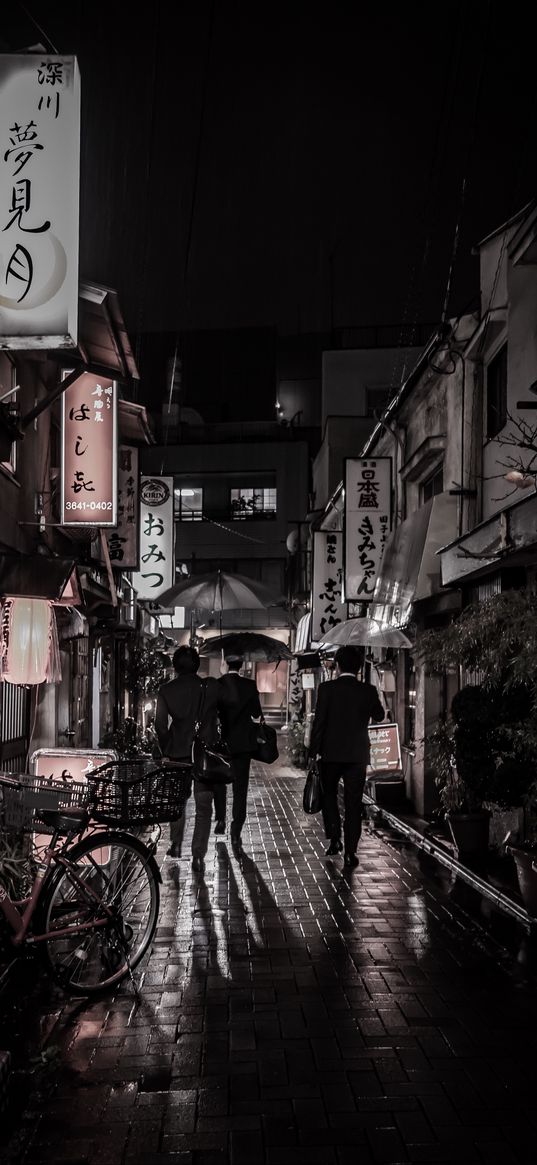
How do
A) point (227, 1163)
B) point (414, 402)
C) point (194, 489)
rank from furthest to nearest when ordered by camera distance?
point (194, 489), point (414, 402), point (227, 1163)

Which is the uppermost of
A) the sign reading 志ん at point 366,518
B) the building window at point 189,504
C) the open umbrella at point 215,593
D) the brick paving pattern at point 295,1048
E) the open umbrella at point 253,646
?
the building window at point 189,504

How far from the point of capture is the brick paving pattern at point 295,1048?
4.19 meters

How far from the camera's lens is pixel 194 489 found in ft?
152

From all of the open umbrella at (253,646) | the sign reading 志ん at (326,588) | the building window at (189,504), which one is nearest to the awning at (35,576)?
the open umbrella at (253,646)

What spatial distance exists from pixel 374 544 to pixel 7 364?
27.2ft

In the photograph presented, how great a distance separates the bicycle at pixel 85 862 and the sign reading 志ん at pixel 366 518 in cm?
1128

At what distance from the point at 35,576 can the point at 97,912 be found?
4.61 metres

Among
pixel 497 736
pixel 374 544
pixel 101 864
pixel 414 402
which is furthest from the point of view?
pixel 374 544

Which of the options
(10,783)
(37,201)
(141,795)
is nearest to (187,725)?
(141,795)

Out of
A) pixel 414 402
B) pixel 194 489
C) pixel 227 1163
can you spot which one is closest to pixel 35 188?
pixel 227 1163

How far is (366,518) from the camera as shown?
17.3 meters

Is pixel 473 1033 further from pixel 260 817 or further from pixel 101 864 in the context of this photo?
pixel 260 817

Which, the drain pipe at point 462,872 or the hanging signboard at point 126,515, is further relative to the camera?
the hanging signboard at point 126,515

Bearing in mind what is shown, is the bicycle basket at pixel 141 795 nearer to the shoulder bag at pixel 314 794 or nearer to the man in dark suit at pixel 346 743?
the man in dark suit at pixel 346 743
